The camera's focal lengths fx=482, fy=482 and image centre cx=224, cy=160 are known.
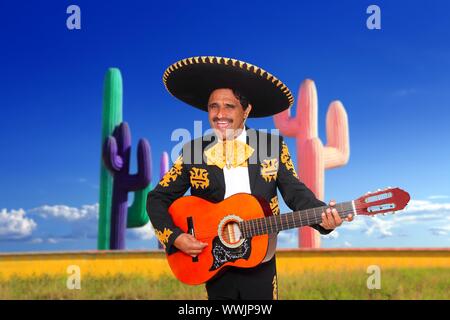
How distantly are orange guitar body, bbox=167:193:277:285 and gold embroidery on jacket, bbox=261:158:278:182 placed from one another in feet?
0.74

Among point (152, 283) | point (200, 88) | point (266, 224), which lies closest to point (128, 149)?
point (152, 283)

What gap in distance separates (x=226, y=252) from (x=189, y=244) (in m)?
0.26

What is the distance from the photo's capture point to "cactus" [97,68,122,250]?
354 inches

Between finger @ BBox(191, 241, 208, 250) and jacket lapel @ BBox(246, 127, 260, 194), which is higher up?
jacket lapel @ BBox(246, 127, 260, 194)

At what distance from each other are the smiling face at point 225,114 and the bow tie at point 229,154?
0.06 metres

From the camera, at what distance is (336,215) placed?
283cm

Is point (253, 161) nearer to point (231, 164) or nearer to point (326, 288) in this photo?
point (231, 164)

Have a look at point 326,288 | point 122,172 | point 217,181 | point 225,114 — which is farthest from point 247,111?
point 122,172

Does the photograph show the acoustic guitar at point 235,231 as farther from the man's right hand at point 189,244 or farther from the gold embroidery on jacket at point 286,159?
the gold embroidery on jacket at point 286,159

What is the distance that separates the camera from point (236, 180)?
320 cm

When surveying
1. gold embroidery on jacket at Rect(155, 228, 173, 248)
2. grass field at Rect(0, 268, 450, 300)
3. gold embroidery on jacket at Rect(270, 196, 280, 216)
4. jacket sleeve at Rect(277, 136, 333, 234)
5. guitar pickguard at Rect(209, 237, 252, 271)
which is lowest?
grass field at Rect(0, 268, 450, 300)

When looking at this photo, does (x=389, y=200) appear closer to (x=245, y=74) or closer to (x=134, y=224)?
(x=245, y=74)

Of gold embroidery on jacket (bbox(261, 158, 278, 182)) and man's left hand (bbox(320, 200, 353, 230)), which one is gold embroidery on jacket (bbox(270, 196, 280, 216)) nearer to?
gold embroidery on jacket (bbox(261, 158, 278, 182))

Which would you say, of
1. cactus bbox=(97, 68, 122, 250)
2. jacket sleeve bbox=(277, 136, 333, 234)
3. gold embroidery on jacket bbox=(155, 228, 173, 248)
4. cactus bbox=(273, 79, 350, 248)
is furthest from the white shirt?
cactus bbox=(97, 68, 122, 250)
